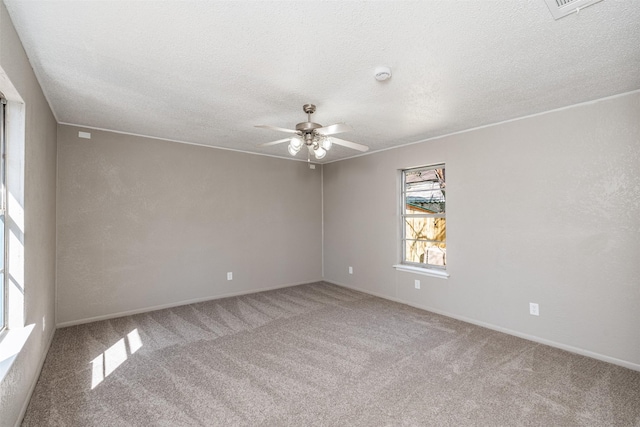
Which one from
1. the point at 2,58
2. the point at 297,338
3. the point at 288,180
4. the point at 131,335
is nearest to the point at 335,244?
the point at 288,180

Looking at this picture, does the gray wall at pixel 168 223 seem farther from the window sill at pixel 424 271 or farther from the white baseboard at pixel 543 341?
the white baseboard at pixel 543 341

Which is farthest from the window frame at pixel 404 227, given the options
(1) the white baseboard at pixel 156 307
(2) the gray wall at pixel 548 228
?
Result: (1) the white baseboard at pixel 156 307

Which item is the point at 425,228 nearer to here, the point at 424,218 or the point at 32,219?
the point at 424,218

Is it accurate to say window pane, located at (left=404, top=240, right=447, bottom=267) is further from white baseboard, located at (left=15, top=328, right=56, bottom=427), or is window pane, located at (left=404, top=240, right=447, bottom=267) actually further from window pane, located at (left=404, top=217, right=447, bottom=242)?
white baseboard, located at (left=15, top=328, right=56, bottom=427)

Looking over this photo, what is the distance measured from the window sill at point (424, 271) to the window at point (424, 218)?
0.28 ft

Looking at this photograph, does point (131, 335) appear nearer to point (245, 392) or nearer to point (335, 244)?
point (245, 392)

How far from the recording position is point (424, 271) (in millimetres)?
4238

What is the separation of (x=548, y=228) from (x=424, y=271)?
1583 millimetres

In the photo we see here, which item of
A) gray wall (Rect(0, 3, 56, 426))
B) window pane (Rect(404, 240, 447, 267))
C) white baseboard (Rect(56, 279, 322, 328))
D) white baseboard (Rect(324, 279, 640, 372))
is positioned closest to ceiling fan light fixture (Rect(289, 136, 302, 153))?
gray wall (Rect(0, 3, 56, 426))

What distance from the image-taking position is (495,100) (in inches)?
111

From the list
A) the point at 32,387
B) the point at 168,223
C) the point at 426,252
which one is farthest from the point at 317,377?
the point at 168,223

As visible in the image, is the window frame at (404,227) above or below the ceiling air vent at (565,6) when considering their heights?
below

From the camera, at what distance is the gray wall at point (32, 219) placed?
1692 mm

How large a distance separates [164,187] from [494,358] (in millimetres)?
4424
